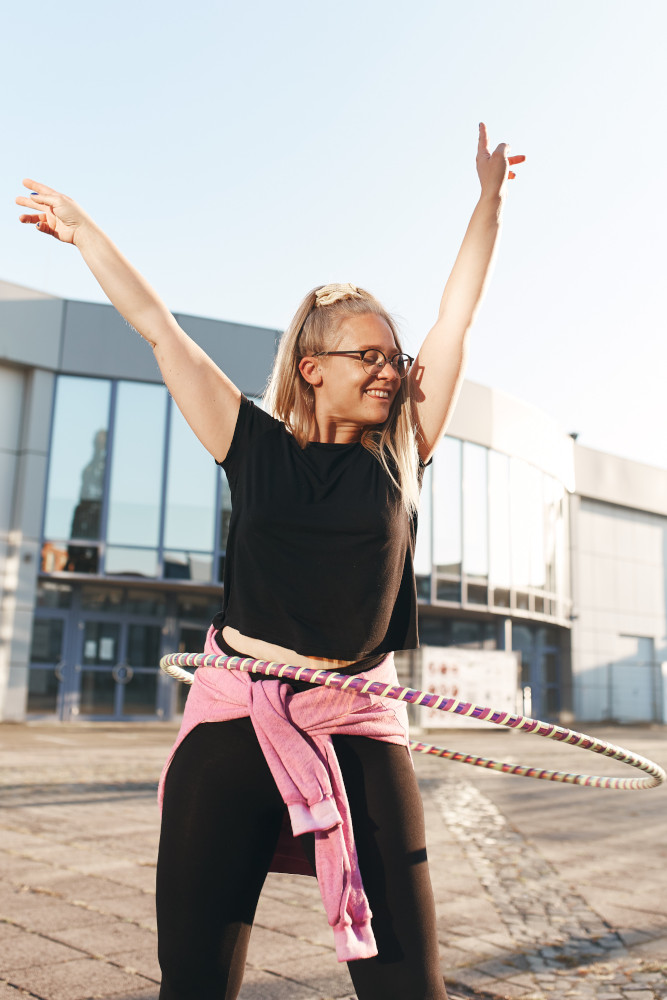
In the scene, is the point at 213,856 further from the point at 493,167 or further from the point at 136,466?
the point at 136,466

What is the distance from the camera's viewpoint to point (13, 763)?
11523mm

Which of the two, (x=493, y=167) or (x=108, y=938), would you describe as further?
(x=108, y=938)

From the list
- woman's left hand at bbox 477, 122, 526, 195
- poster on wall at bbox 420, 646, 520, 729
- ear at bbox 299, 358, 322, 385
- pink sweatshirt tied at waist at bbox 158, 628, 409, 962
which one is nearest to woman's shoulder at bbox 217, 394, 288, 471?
ear at bbox 299, 358, 322, 385

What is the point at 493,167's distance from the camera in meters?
2.46

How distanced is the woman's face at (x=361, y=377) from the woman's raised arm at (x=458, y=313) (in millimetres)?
130

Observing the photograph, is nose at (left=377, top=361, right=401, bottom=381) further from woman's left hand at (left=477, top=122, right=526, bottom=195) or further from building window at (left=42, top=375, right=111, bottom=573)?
building window at (left=42, top=375, right=111, bottom=573)

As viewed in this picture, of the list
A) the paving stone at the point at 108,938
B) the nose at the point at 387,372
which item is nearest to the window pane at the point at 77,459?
the paving stone at the point at 108,938

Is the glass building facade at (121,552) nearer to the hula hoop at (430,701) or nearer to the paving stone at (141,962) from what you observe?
the paving stone at (141,962)

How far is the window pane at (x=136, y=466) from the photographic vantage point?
20.3 meters

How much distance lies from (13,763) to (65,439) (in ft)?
32.7

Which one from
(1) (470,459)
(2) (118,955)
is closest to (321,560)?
(2) (118,955)

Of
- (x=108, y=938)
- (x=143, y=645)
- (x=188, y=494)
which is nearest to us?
(x=108, y=938)

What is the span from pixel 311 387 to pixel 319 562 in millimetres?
534

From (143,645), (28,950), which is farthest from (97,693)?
(28,950)
